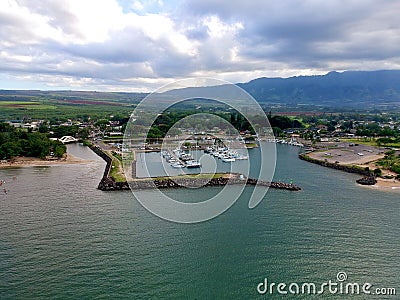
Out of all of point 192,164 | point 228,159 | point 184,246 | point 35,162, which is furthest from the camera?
point 228,159

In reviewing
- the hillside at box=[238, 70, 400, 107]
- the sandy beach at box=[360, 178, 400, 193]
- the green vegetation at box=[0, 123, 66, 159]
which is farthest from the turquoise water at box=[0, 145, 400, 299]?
the hillside at box=[238, 70, 400, 107]

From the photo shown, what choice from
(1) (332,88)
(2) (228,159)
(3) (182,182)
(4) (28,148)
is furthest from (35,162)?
(1) (332,88)

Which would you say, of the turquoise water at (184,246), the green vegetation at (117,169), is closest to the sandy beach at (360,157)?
the turquoise water at (184,246)

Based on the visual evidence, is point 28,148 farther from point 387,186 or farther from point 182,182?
point 387,186

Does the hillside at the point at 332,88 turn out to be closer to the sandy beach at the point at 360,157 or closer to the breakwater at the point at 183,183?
the sandy beach at the point at 360,157

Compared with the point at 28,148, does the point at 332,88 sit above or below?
above

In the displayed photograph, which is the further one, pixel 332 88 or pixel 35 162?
pixel 332 88

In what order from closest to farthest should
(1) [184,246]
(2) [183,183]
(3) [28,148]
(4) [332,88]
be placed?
1. (1) [184,246]
2. (2) [183,183]
3. (3) [28,148]
4. (4) [332,88]

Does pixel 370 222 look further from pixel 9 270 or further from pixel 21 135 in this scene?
pixel 21 135

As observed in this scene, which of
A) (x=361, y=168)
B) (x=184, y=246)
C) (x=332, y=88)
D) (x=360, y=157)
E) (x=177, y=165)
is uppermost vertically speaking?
(x=332, y=88)
